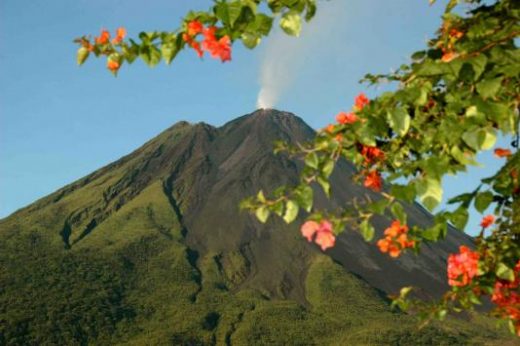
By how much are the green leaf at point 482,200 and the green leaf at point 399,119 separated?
0.87m

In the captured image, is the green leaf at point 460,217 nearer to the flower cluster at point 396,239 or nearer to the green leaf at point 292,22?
the flower cluster at point 396,239

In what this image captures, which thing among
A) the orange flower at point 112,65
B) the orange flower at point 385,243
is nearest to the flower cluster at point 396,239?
the orange flower at point 385,243

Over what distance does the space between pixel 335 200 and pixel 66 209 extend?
2367 inches

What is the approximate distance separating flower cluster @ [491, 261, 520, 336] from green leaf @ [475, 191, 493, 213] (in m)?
1.84

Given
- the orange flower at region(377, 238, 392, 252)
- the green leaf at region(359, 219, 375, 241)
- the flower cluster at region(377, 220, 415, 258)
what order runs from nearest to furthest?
the green leaf at region(359, 219, 375, 241), the flower cluster at region(377, 220, 415, 258), the orange flower at region(377, 238, 392, 252)

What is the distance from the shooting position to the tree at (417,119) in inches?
133

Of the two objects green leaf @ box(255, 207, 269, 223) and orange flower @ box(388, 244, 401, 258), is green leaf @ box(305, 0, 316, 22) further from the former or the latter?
orange flower @ box(388, 244, 401, 258)

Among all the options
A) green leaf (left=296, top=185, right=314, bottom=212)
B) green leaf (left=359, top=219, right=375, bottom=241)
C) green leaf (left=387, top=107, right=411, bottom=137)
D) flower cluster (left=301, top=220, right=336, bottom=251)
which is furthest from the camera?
flower cluster (left=301, top=220, right=336, bottom=251)

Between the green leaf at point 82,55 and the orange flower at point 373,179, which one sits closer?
the green leaf at point 82,55

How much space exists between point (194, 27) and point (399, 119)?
161 cm

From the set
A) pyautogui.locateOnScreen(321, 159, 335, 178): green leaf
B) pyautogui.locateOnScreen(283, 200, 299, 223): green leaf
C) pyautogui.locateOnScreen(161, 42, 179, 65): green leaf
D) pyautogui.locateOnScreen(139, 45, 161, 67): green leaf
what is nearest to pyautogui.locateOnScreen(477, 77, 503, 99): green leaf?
pyautogui.locateOnScreen(321, 159, 335, 178): green leaf

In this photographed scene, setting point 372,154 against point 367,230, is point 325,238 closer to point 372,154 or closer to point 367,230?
point 367,230

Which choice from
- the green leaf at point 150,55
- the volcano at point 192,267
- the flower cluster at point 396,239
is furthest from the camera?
the volcano at point 192,267

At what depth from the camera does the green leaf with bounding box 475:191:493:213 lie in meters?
3.93
